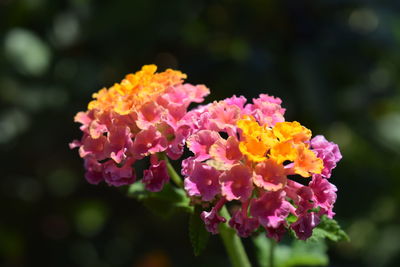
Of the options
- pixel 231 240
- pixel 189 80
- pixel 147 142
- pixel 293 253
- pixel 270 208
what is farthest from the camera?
pixel 189 80

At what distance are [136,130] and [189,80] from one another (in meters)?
1.13

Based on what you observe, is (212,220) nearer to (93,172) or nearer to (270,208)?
(270,208)

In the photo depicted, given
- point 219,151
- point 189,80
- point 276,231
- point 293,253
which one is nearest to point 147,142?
point 219,151

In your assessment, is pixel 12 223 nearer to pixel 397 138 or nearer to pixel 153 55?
pixel 153 55

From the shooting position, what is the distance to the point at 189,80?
2211 mm

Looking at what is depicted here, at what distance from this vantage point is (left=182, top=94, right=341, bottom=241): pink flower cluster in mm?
935

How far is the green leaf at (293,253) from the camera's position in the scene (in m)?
→ 1.37

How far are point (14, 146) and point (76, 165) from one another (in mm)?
278

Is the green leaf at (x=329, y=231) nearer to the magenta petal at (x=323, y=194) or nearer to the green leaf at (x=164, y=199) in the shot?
the magenta petal at (x=323, y=194)

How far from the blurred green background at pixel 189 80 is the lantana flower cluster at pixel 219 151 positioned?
1.04 meters

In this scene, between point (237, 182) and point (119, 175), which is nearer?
point (237, 182)

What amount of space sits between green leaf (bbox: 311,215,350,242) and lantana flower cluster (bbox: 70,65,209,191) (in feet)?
0.89

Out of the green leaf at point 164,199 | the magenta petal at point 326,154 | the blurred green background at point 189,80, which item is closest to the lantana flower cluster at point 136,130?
the green leaf at point 164,199

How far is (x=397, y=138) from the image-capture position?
95.7 inches
